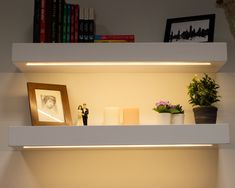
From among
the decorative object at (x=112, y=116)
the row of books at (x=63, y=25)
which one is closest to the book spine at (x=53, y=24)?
the row of books at (x=63, y=25)

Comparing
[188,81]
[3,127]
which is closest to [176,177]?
[188,81]

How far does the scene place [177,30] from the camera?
2.11 meters

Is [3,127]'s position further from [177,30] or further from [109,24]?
[177,30]

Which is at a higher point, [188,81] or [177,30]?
[177,30]

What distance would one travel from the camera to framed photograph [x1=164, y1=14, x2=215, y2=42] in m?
2.03

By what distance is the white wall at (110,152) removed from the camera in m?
2.09

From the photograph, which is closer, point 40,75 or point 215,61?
point 215,61

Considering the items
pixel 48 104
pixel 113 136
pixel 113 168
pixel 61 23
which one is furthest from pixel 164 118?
pixel 61 23

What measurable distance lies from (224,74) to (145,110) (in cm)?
45

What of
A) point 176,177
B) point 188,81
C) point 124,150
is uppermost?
point 188,81

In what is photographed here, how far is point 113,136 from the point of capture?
5.97 ft

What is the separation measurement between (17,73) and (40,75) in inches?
4.7

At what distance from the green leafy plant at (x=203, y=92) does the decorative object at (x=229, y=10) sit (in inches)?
14.4

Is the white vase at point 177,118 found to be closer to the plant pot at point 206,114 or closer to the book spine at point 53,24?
the plant pot at point 206,114
